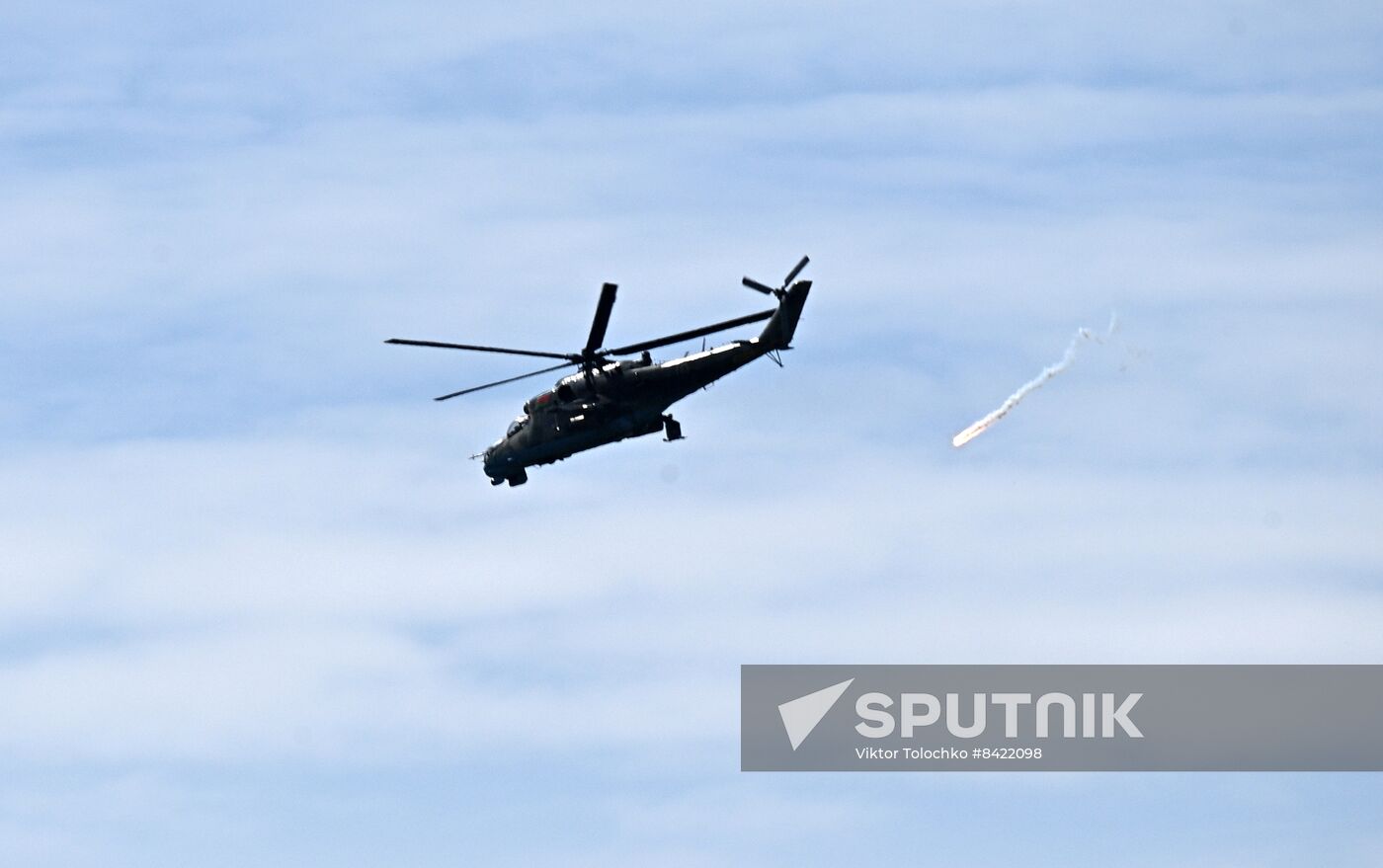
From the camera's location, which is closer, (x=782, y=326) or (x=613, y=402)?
(x=782, y=326)

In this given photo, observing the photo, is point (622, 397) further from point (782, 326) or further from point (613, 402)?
point (782, 326)

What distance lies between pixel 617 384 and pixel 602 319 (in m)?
4.60

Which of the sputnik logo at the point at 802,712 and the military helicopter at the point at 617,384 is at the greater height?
the military helicopter at the point at 617,384

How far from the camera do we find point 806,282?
170 metres

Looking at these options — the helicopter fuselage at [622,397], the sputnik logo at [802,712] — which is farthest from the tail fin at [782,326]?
the sputnik logo at [802,712]

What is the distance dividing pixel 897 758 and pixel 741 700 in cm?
858

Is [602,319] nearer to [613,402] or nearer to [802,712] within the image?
[613,402]

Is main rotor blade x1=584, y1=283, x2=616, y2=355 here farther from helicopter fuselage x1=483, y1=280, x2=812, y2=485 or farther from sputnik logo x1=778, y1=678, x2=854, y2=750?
sputnik logo x1=778, y1=678, x2=854, y2=750

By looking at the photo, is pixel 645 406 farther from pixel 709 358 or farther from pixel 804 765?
pixel 804 765

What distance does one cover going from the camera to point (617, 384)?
6791 inches

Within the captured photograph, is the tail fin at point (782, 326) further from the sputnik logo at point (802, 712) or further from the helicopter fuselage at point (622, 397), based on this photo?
the sputnik logo at point (802, 712)

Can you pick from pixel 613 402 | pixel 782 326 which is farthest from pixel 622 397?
pixel 782 326

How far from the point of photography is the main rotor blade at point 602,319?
166875 mm

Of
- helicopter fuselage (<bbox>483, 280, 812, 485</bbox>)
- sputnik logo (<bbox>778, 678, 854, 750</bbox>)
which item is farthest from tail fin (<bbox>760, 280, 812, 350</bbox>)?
sputnik logo (<bbox>778, 678, 854, 750</bbox>)
